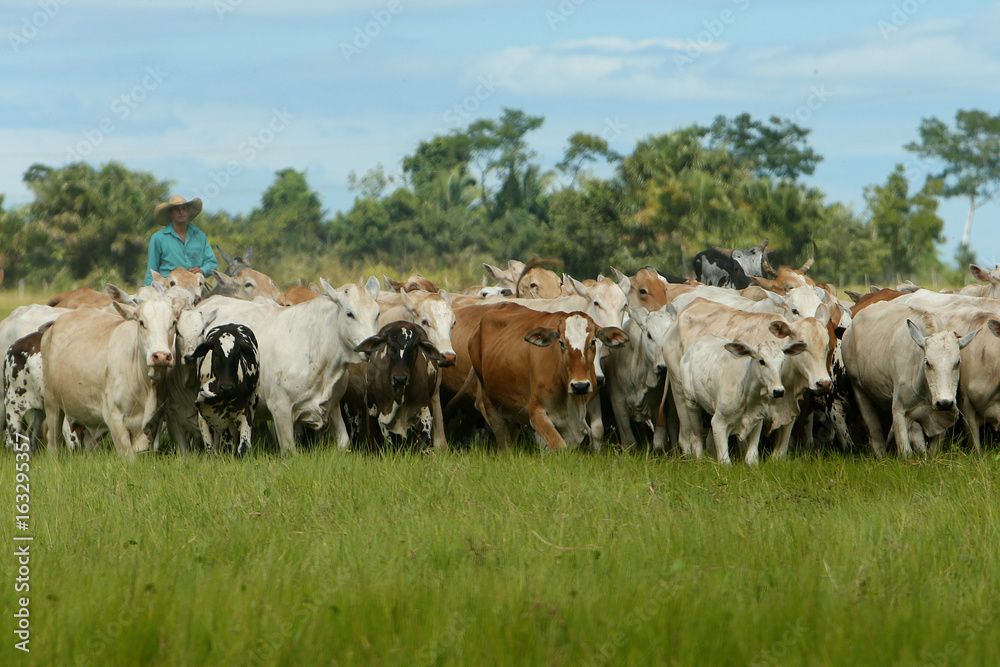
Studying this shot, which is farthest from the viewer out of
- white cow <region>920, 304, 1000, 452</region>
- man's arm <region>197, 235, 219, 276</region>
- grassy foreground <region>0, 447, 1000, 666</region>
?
man's arm <region>197, 235, 219, 276</region>

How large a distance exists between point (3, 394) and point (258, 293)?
11.4ft

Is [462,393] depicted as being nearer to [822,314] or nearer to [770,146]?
[822,314]

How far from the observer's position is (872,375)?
9492 millimetres

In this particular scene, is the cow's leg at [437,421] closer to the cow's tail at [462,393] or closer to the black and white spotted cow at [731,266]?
the cow's tail at [462,393]

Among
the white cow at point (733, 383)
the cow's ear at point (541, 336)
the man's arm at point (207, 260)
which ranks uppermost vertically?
the man's arm at point (207, 260)

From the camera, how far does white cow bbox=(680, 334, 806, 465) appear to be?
7.95 metres

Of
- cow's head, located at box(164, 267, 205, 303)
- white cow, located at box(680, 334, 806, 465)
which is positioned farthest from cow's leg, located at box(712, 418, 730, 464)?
cow's head, located at box(164, 267, 205, 303)

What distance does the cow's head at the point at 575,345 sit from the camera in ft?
28.8

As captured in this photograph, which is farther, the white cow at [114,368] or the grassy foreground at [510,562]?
the white cow at [114,368]

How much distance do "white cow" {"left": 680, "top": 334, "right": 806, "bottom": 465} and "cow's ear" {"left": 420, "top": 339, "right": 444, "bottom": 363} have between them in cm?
210

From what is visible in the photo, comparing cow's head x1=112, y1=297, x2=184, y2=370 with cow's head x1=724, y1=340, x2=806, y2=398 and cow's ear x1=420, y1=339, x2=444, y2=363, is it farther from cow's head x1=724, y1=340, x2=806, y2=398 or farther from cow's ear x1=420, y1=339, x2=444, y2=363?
cow's head x1=724, y1=340, x2=806, y2=398

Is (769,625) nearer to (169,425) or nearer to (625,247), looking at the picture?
(169,425)

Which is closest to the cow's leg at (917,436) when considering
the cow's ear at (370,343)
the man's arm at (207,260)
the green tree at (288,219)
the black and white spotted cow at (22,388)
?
the cow's ear at (370,343)

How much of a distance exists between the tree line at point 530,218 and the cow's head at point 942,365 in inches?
958
